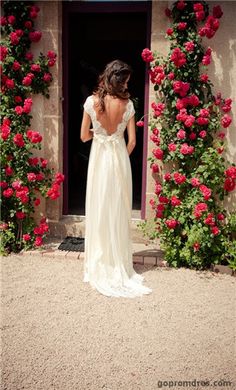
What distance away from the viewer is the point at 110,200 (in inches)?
169

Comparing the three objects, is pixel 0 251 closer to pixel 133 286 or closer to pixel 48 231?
pixel 48 231

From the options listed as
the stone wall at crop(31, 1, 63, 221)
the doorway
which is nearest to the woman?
the stone wall at crop(31, 1, 63, 221)

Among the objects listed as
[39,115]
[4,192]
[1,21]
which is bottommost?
[4,192]

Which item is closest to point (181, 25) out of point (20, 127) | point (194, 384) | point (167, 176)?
point (167, 176)

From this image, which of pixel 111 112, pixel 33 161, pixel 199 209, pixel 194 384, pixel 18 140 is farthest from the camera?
pixel 33 161

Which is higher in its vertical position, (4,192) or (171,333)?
(4,192)

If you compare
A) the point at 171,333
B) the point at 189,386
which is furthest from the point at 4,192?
the point at 189,386

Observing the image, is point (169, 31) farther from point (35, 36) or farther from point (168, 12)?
point (35, 36)

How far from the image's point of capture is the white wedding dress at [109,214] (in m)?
4.25

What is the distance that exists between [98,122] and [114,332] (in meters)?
1.91

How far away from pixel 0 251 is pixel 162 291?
2031 millimetres

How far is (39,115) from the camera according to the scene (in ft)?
17.9

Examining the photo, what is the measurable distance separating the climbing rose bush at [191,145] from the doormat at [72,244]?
0.95 metres

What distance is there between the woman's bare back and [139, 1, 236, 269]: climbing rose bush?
0.83 meters
